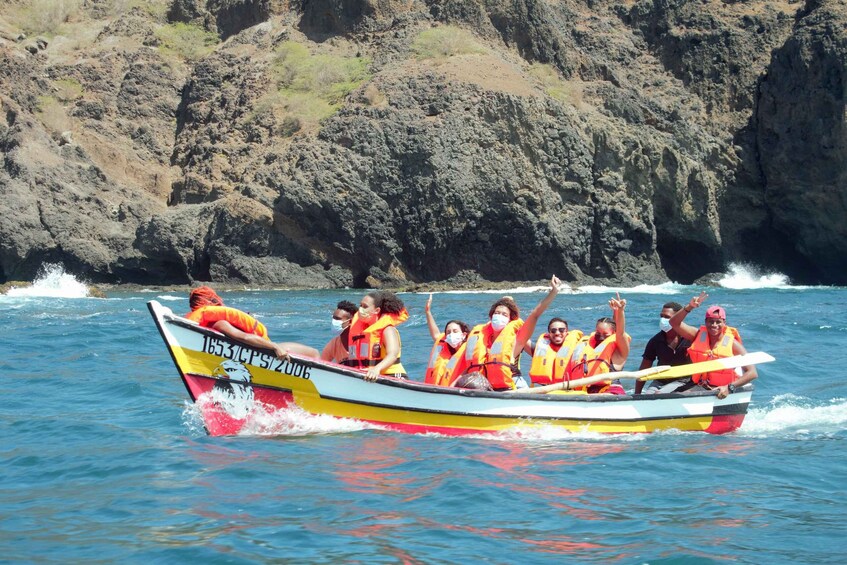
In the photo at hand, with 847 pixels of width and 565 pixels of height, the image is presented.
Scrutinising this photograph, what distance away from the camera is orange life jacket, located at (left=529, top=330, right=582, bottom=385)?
473 inches

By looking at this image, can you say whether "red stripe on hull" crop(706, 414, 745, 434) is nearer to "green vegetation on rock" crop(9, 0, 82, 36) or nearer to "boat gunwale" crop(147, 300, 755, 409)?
"boat gunwale" crop(147, 300, 755, 409)

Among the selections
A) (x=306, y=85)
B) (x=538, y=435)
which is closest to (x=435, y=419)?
(x=538, y=435)

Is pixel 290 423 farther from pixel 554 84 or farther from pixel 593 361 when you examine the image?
pixel 554 84

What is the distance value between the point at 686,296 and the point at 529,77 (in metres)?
15.7

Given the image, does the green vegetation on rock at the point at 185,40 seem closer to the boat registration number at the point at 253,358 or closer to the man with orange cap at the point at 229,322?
the man with orange cap at the point at 229,322

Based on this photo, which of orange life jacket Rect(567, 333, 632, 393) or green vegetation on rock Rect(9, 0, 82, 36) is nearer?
orange life jacket Rect(567, 333, 632, 393)

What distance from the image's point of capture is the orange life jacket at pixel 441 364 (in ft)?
38.7

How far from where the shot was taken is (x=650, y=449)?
1076 centimetres

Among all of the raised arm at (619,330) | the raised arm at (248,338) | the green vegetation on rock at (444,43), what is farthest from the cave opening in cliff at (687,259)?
the raised arm at (248,338)

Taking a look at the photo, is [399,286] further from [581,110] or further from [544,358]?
[544,358]

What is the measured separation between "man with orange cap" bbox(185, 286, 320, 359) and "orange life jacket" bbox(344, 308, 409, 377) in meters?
0.71

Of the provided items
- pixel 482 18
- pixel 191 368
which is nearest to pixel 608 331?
pixel 191 368

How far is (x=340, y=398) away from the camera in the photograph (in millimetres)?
11289

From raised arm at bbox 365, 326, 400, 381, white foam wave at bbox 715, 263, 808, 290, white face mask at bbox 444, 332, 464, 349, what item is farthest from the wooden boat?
white foam wave at bbox 715, 263, 808, 290
